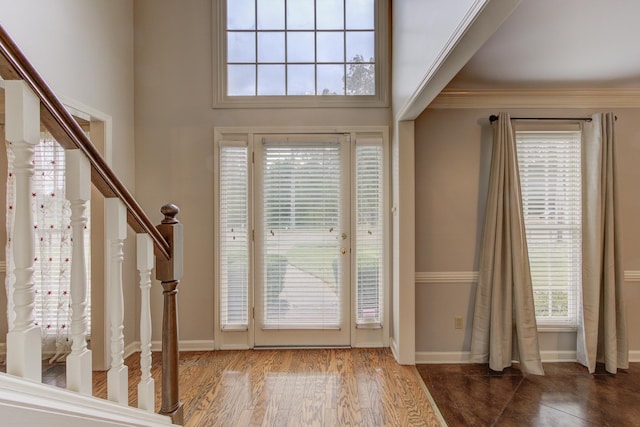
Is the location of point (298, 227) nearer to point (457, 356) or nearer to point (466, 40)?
point (457, 356)

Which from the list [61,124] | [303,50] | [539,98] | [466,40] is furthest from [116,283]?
[539,98]

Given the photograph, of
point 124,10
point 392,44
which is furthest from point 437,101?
point 124,10

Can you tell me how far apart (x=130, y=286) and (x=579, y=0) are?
3.83 meters

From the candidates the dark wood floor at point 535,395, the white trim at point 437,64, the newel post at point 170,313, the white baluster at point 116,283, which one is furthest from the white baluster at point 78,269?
the dark wood floor at point 535,395

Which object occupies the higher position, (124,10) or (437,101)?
(124,10)

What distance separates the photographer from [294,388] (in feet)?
8.52

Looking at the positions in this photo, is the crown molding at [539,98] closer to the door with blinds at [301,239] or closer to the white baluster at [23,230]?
the door with blinds at [301,239]

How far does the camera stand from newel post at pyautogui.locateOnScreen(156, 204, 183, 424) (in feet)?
5.36

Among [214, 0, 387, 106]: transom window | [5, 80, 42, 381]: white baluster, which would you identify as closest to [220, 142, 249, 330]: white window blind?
[214, 0, 387, 106]: transom window

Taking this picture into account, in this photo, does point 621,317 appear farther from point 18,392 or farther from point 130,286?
point 130,286

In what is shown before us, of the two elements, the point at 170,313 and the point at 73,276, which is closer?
the point at 73,276

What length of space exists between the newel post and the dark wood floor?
171 centimetres

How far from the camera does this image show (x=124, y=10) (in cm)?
311

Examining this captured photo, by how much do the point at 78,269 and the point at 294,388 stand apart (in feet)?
6.36
